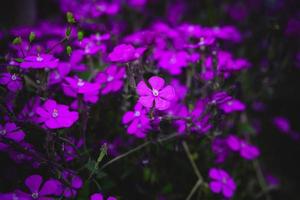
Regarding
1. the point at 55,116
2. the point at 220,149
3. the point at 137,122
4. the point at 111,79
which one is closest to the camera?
the point at 55,116

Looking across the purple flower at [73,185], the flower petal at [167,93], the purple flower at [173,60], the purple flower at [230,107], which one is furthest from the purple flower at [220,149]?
the purple flower at [73,185]

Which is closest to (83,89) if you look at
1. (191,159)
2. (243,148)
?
(191,159)

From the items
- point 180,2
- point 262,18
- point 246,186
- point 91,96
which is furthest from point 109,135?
point 262,18

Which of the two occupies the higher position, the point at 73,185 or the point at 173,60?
the point at 173,60

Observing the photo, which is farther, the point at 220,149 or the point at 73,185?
the point at 220,149

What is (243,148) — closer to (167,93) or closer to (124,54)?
(167,93)

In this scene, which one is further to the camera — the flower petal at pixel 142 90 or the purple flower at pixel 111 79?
the purple flower at pixel 111 79

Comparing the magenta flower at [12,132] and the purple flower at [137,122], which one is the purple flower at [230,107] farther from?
the magenta flower at [12,132]
